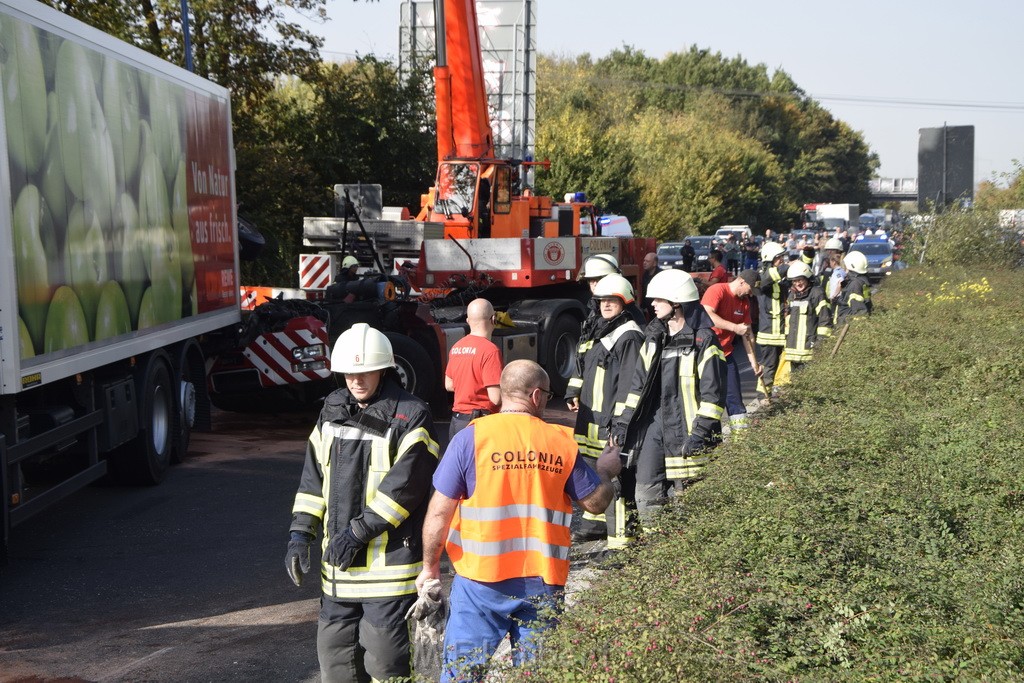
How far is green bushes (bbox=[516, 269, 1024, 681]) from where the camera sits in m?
3.67

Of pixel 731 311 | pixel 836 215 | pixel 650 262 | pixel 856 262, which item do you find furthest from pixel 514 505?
pixel 836 215

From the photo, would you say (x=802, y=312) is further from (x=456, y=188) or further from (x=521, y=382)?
(x=521, y=382)

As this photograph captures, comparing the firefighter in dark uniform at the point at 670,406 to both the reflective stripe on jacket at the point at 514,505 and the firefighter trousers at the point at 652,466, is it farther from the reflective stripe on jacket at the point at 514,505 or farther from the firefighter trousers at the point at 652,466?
the reflective stripe on jacket at the point at 514,505

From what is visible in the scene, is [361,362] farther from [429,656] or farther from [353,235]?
[353,235]

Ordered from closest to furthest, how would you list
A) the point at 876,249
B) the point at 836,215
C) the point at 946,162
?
the point at 946,162, the point at 876,249, the point at 836,215

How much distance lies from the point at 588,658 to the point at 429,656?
120cm

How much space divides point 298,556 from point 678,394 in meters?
3.08

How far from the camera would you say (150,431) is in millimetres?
9617

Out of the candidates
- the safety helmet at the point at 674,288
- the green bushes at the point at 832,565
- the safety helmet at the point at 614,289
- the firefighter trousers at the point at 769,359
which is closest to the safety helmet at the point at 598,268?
the safety helmet at the point at 614,289

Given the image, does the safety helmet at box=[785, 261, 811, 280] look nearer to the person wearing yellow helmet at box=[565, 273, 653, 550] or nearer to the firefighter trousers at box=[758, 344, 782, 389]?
A: the firefighter trousers at box=[758, 344, 782, 389]

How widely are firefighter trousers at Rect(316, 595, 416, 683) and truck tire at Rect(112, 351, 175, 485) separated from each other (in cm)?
536

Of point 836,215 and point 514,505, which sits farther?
point 836,215

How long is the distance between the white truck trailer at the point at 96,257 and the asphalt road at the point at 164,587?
1.48ft

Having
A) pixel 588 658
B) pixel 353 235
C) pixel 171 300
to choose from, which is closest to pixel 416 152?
pixel 353 235
